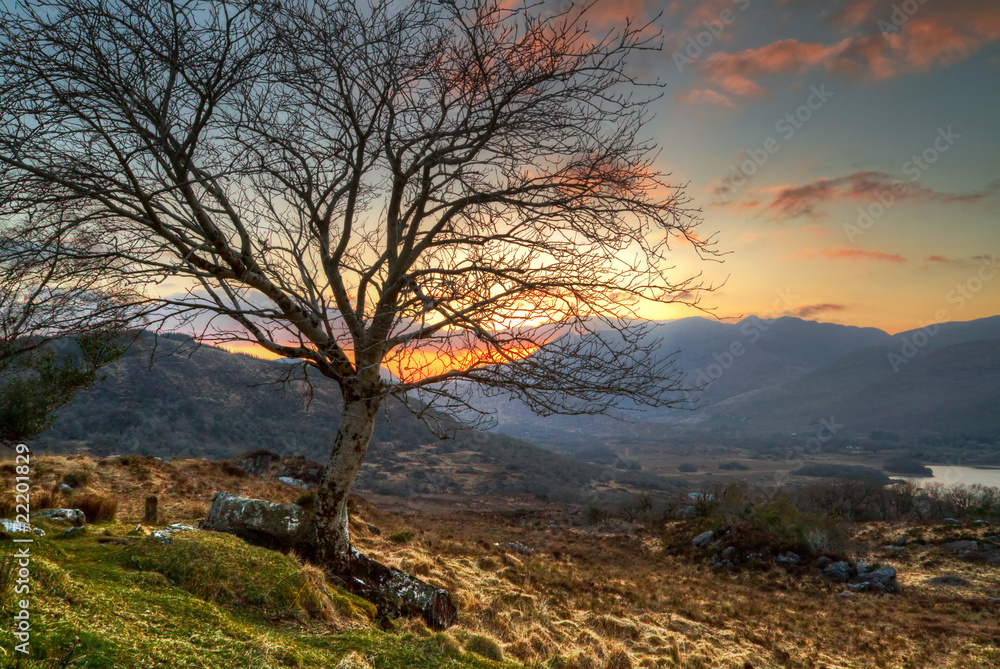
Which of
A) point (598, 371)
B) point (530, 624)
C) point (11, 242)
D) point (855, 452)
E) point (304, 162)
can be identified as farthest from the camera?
point (855, 452)

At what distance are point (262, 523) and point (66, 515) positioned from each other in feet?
7.11

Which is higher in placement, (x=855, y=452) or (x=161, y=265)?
(x=161, y=265)

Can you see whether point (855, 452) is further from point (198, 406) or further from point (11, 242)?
point (11, 242)

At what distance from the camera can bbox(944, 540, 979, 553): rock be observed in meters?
23.1

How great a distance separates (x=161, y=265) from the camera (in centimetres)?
524

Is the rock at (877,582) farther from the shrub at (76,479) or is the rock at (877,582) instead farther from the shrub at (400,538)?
the shrub at (76,479)

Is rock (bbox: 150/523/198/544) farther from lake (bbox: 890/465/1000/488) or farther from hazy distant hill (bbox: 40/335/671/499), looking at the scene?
lake (bbox: 890/465/1000/488)

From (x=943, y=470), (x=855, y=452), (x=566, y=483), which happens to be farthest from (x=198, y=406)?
(x=855, y=452)

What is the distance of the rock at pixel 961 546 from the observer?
23.1 meters

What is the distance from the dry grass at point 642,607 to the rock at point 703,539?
259 cm

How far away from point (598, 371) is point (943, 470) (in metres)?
139

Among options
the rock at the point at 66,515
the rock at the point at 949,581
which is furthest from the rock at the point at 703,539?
the rock at the point at 66,515

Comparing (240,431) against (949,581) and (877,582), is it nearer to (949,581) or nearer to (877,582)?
(877,582)

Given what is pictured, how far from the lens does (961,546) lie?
76.7ft
